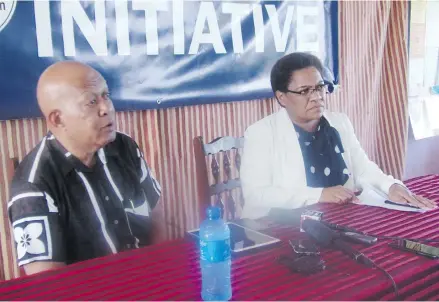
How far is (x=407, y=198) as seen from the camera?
5.41 ft

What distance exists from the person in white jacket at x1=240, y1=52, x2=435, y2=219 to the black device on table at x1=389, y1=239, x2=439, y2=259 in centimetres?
67

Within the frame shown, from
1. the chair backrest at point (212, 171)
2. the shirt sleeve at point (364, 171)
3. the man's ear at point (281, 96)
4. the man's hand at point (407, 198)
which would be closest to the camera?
the man's hand at point (407, 198)

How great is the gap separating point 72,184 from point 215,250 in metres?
0.64

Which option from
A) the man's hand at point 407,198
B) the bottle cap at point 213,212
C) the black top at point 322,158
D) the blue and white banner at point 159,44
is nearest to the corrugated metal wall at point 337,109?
the blue and white banner at point 159,44

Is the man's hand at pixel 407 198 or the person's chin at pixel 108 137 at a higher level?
the person's chin at pixel 108 137

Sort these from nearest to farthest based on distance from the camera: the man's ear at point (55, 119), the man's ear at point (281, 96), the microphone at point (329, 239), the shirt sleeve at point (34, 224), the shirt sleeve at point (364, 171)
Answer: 1. the microphone at point (329, 239)
2. the shirt sleeve at point (34, 224)
3. the man's ear at point (55, 119)
4. the shirt sleeve at point (364, 171)
5. the man's ear at point (281, 96)

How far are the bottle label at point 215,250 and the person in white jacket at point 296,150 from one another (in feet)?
2.85

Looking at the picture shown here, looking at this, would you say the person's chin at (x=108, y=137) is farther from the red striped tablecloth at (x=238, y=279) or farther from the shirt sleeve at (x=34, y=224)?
the red striped tablecloth at (x=238, y=279)

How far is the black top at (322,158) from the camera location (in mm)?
1998

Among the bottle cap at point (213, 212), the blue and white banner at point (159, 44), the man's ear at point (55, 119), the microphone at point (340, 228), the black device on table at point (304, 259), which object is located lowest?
the black device on table at point (304, 259)

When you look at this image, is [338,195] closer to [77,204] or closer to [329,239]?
[329,239]

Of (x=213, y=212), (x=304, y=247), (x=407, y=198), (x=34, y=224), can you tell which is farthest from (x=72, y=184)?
(x=407, y=198)

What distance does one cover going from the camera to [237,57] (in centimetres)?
269

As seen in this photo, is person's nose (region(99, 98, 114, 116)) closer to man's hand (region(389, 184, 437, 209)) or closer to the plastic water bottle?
the plastic water bottle
